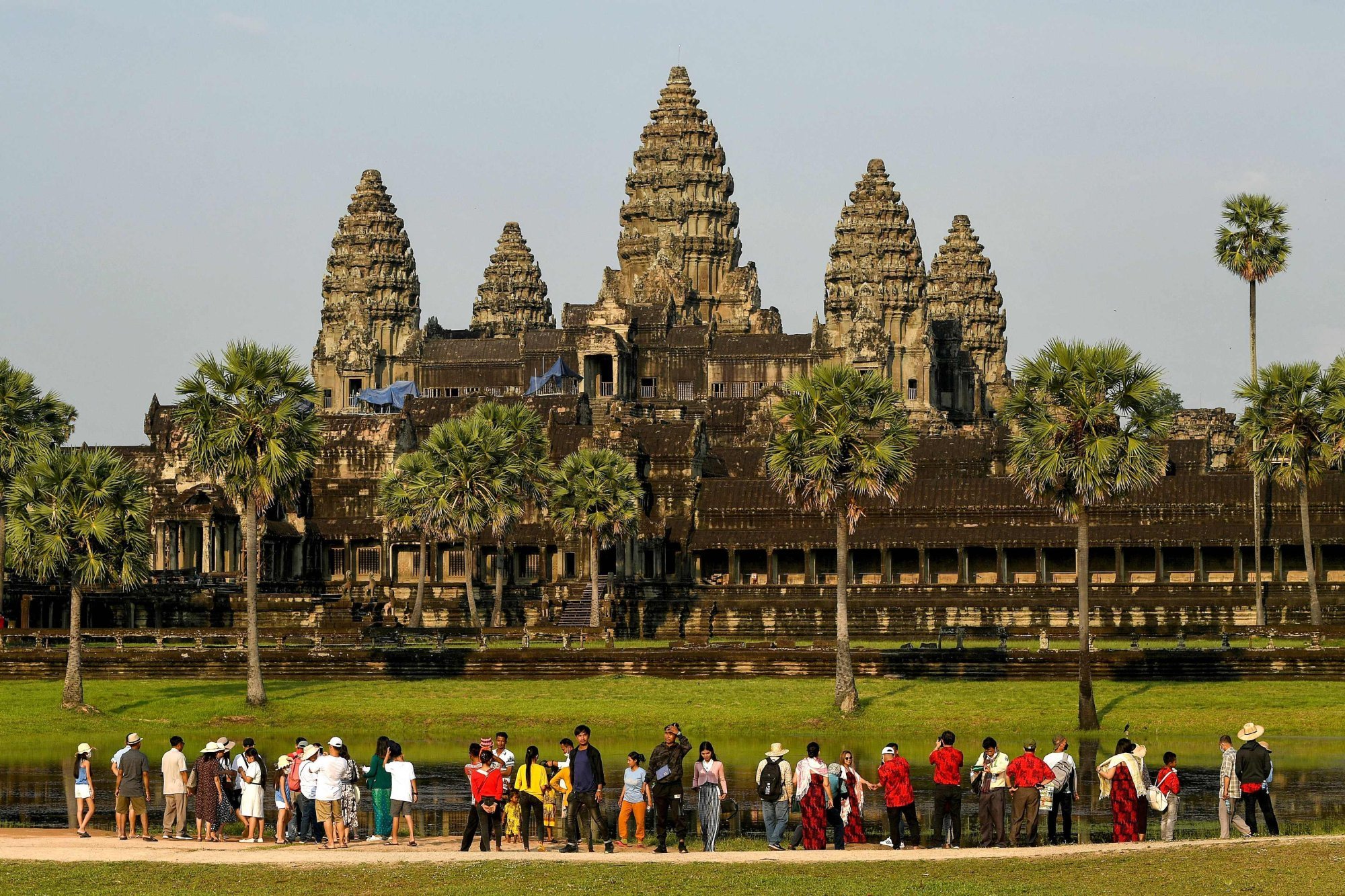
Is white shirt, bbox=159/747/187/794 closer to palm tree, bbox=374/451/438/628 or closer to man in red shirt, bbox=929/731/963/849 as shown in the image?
man in red shirt, bbox=929/731/963/849

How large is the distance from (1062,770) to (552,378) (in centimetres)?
10232

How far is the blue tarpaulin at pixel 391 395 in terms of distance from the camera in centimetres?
13688

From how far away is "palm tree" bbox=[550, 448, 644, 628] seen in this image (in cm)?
8650

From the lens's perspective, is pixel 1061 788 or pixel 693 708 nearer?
pixel 1061 788

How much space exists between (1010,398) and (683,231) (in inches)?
4049

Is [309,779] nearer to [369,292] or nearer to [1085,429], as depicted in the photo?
[1085,429]

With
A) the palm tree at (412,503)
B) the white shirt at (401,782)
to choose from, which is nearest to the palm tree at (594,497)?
the palm tree at (412,503)

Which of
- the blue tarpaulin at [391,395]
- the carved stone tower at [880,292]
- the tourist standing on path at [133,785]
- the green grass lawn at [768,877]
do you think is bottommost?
the green grass lawn at [768,877]

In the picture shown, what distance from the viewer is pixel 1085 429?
56.5 m

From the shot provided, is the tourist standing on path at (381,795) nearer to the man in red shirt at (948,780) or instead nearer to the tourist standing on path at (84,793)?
the tourist standing on path at (84,793)

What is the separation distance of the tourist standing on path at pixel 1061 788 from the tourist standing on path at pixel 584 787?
7051 millimetres

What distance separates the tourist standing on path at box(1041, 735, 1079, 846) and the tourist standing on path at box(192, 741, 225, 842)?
13371 millimetres

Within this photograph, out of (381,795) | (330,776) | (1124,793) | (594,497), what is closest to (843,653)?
(1124,793)

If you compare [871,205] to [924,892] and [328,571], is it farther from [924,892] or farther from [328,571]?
[924,892]
